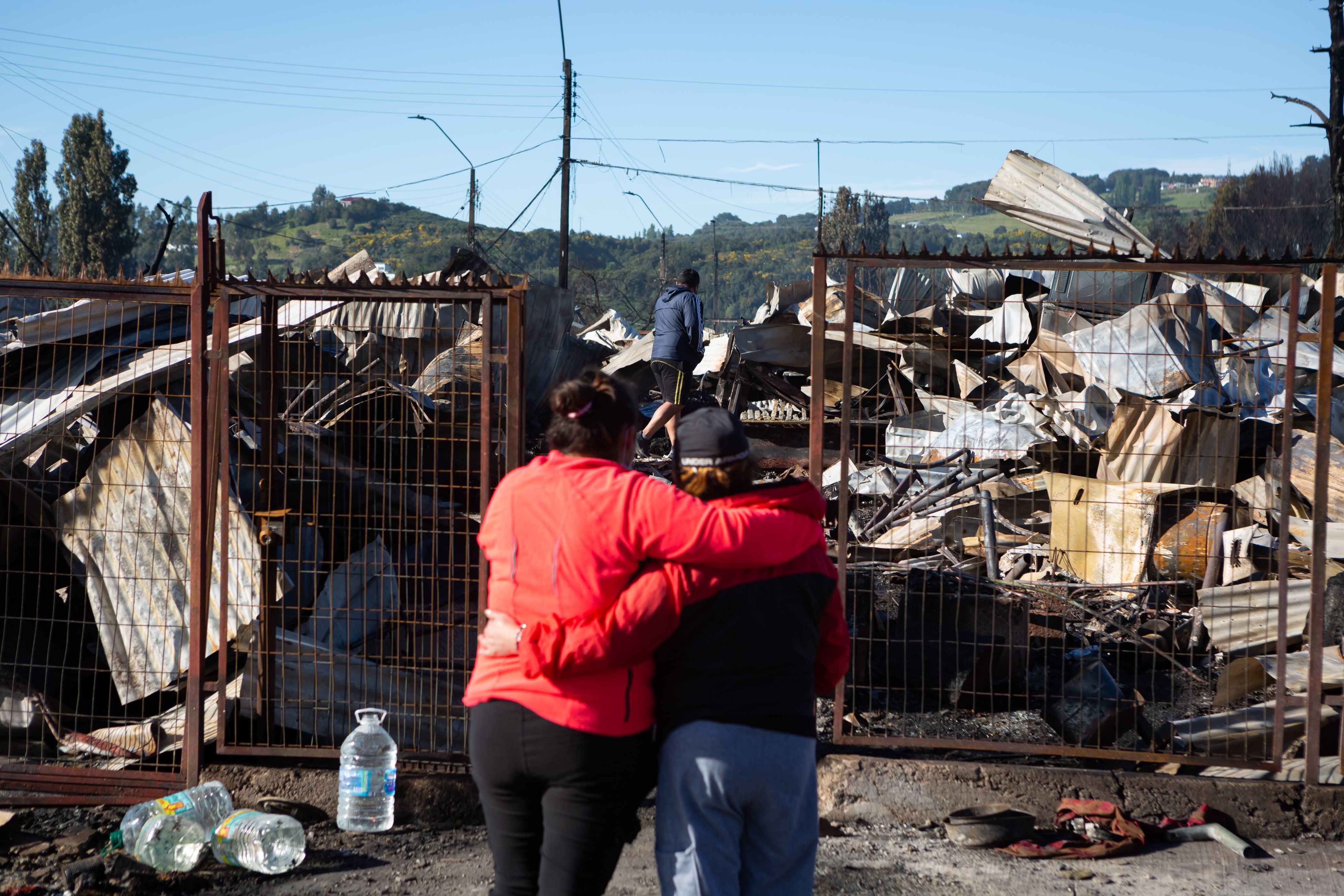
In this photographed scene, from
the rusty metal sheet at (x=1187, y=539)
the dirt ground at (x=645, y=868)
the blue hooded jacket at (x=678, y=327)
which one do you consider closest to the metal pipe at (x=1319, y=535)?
the dirt ground at (x=645, y=868)

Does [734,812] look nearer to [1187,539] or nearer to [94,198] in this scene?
[1187,539]

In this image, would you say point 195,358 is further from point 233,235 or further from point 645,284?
point 233,235

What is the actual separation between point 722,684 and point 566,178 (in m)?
27.2

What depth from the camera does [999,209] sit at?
5.88 m

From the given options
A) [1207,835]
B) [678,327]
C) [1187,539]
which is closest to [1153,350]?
[1187,539]

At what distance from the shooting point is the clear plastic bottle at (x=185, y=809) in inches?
150

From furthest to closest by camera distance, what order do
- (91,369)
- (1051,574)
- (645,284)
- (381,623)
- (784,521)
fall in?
1. (645,284)
2. (1051,574)
3. (91,369)
4. (381,623)
5. (784,521)

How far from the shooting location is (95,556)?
14.9 feet

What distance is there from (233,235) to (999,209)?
127 meters

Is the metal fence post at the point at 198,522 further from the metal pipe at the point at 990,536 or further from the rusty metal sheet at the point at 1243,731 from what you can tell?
the metal pipe at the point at 990,536

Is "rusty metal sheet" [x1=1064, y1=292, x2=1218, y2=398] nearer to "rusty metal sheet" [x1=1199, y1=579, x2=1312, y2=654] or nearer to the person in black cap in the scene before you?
"rusty metal sheet" [x1=1199, y1=579, x2=1312, y2=654]

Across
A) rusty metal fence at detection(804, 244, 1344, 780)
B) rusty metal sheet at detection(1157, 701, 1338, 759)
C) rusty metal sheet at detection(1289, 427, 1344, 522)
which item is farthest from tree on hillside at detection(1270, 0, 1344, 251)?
rusty metal sheet at detection(1157, 701, 1338, 759)

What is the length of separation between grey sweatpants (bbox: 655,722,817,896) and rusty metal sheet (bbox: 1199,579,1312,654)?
3376 mm

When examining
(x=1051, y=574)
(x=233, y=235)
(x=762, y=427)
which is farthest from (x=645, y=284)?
(x=1051, y=574)
